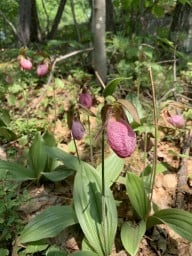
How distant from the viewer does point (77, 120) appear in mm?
1914

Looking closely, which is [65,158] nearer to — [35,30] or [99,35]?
[99,35]

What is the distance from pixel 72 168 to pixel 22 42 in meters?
2.59

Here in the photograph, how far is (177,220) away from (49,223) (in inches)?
27.4

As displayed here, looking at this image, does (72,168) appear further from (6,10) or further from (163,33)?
(6,10)

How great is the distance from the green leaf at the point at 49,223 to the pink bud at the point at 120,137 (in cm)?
68

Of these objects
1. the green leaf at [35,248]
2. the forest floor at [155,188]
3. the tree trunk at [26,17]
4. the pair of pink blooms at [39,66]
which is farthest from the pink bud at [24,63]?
the green leaf at [35,248]

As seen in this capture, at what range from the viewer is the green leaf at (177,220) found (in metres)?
1.78

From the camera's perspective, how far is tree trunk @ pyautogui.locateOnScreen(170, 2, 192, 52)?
3902 mm

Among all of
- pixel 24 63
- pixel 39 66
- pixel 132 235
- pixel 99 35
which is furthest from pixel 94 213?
pixel 99 35

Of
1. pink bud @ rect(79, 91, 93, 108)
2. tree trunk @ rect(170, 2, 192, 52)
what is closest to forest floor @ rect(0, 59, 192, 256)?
pink bud @ rect(79, 91, 93, 108)

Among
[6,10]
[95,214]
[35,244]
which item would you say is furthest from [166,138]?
[6,10]

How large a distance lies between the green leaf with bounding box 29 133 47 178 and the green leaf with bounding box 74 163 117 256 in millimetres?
515

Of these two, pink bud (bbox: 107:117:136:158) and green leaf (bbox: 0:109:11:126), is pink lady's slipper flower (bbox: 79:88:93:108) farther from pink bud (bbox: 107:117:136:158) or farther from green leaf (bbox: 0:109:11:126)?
green leaf (bbox: 0:109:11:126)

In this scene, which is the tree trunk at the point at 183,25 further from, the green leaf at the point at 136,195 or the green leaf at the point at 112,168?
the green leaf at the point at 136,195
